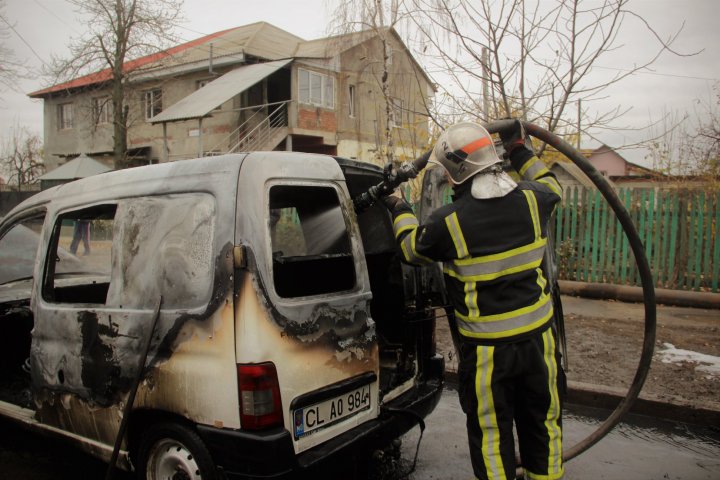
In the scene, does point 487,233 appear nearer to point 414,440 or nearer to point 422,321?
point 422,321

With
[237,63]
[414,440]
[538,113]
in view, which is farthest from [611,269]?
[237,63]

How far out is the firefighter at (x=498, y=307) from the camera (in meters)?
2.46

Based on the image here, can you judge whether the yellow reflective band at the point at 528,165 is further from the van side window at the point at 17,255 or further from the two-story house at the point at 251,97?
the two-story house at the point at 251,97

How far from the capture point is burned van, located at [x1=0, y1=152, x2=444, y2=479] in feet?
7.77

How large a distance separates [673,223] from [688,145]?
24.3 ft

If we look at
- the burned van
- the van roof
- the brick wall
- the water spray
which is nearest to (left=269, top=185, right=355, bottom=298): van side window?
the burned van

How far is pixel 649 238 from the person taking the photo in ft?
29.7

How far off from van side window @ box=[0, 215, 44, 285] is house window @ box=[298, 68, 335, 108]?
1765 cm

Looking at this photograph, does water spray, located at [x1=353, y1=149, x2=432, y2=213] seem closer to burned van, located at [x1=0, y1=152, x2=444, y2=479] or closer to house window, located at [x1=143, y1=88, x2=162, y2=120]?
burned van, located at [x1=0, y1=152, x2=444, y2=479]

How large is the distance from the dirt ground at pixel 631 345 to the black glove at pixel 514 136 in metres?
1.42

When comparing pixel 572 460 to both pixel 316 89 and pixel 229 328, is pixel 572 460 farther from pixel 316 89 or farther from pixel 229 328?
pixel 316 89

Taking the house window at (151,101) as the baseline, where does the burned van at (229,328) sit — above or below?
→ below

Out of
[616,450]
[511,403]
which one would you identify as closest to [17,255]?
[511,403]

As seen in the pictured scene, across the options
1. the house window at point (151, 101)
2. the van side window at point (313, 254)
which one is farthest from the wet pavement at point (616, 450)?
the house window at point (151, 101)
